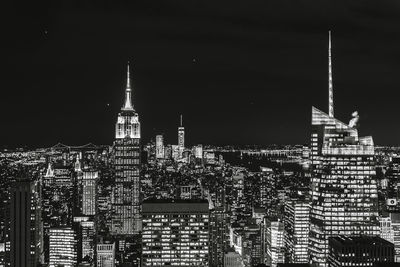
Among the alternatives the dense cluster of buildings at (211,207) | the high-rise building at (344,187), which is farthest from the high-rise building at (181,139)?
the high-rise building at (344,187)

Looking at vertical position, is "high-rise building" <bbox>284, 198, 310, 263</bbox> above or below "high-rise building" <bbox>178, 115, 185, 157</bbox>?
below

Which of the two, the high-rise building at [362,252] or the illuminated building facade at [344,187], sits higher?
the illuminated building facade at [344,187]

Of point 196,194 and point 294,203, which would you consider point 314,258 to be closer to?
point 294,203

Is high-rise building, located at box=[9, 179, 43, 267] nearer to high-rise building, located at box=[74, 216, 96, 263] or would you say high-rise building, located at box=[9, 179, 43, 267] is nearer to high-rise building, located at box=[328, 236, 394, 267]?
Answer: high-rise building, located at box=[74, 216, 96, 263]

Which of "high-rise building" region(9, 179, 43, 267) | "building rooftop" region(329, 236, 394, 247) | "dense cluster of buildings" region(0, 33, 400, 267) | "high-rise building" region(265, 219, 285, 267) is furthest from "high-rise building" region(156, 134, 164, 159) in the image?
"building rooftop" region(329, 236, 394, 247)

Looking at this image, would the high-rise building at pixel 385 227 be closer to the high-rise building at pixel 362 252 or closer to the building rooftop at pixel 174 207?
the high-rise building at pixel 362 252

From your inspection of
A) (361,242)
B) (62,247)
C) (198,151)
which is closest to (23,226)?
(62,247)
